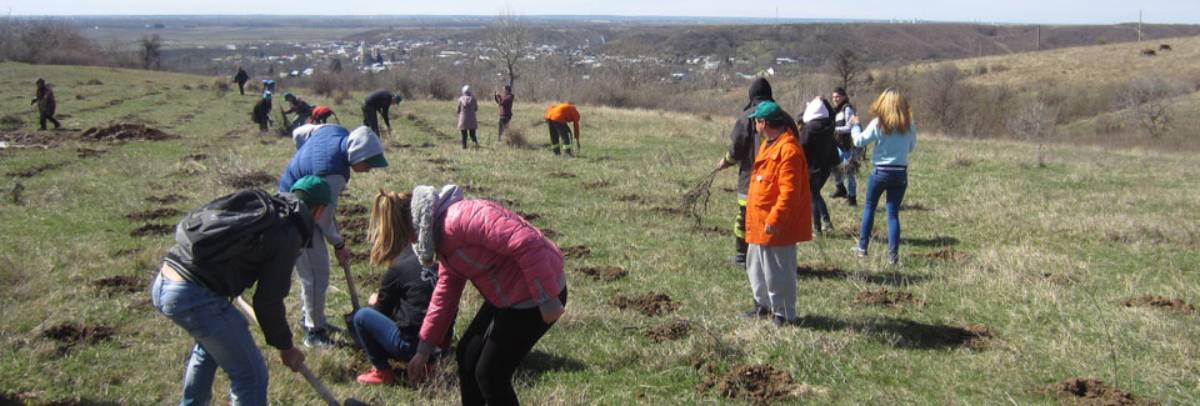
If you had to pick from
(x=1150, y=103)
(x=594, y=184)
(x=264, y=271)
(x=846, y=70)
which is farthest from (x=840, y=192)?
(x=846, y=70)

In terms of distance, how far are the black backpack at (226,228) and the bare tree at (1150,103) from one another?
145 ft

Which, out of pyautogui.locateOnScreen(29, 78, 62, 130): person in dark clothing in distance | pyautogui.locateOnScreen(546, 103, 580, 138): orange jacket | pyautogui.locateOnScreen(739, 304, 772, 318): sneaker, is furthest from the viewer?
pyautogui.locateOnScreen(29, 78, 62, 130): person in dark clothing in distance

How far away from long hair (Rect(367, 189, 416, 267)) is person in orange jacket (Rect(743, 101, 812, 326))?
2793 mm

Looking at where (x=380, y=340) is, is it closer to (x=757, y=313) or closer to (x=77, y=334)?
(x=77, y=334)

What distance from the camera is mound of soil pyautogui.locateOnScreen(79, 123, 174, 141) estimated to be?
19797 millimetres

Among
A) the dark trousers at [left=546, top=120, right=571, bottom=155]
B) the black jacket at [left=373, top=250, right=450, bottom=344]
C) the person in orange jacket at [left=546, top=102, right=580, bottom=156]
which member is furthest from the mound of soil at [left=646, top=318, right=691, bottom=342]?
the dark trousers at [left=546, top=120, right=571, bottom=155]

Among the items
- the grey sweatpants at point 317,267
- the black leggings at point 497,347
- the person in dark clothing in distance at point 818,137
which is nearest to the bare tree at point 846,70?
the person in dark clothing in distance at point 818,137

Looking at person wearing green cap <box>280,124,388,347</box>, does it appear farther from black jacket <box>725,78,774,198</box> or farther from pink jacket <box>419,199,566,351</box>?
black jacket <box>725,78,774,198</box>

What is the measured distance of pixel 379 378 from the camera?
5281 mm

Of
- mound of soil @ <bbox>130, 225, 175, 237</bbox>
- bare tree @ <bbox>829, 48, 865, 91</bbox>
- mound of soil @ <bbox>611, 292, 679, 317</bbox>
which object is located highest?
bare tree @ <bbox>829, 48, 865, 91</bbox>

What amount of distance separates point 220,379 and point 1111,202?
478 inches

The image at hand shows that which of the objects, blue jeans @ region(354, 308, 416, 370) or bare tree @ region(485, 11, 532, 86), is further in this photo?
bare tree @ region(485, 11, 532, 86)

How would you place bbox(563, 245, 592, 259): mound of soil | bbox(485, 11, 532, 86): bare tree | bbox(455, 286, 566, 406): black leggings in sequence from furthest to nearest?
bbox(485, 11, 532, 86): bare tree → bbox(563, 245, 592, 259): mound of soil → bbox(455, 286, 566, 406): black leggings

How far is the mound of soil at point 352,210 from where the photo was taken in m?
11.1
